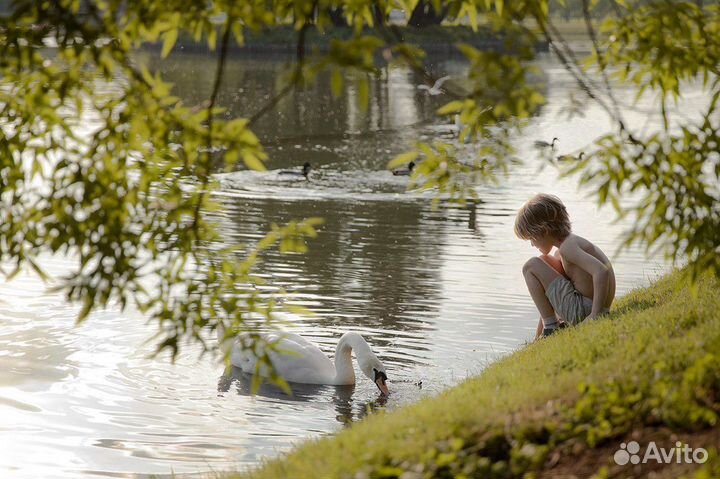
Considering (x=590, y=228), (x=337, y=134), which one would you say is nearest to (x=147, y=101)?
(x=590, y=228)

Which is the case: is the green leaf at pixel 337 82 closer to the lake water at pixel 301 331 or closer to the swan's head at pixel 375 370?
the lake water at pixel 301 331

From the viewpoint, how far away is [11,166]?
5.26 metres

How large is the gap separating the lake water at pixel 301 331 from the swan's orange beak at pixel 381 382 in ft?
0.29

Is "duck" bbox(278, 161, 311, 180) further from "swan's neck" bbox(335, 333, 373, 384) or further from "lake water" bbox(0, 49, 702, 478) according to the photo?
"swan's neck" bbox(335, 333, 373, 384)

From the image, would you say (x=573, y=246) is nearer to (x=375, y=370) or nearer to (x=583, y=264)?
(x=583, y=264)

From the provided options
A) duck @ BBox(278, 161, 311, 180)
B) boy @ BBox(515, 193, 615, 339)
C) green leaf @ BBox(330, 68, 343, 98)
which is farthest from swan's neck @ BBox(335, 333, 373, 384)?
duck @ BBox(278, 161, 311, 180)

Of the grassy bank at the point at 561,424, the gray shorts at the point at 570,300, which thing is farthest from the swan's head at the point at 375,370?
the grassy bank at the point at 561,424

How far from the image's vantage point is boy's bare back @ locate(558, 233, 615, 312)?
745 centimetres

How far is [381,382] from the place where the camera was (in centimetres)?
868

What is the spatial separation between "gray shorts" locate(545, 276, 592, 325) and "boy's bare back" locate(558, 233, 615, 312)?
46mm

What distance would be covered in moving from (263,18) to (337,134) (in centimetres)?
2162

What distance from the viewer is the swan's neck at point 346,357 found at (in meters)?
9.02

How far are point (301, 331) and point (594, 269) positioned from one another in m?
3.61

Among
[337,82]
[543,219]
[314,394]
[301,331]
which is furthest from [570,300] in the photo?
[337,82]
